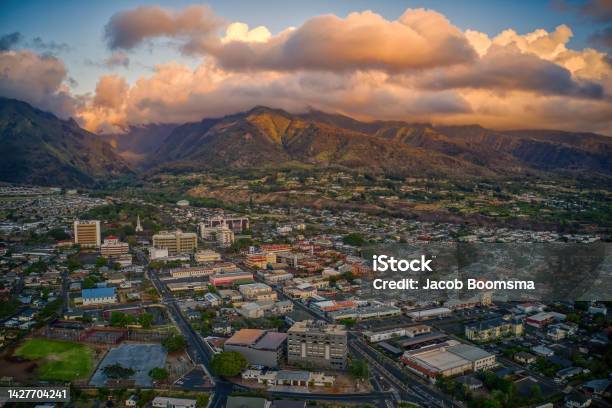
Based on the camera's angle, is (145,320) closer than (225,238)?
Yes

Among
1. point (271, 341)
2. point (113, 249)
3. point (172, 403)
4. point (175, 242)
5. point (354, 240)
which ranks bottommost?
point (172, 403)

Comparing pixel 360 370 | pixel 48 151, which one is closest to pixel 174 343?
pixel 360 370

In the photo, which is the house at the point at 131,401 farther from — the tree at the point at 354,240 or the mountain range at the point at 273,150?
the mountain range at the point at 273,150

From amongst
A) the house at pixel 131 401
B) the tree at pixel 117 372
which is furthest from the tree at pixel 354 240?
the house at pixel 131 401

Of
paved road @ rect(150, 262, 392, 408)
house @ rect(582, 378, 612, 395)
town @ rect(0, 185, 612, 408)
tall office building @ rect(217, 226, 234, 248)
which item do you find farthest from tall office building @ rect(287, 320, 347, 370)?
tall office building @ rect(217, 226, 234, 248)

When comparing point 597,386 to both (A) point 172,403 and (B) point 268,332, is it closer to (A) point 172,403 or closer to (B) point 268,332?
(B) point 268,332

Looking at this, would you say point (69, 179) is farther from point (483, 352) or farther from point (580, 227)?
point (483, 352)
